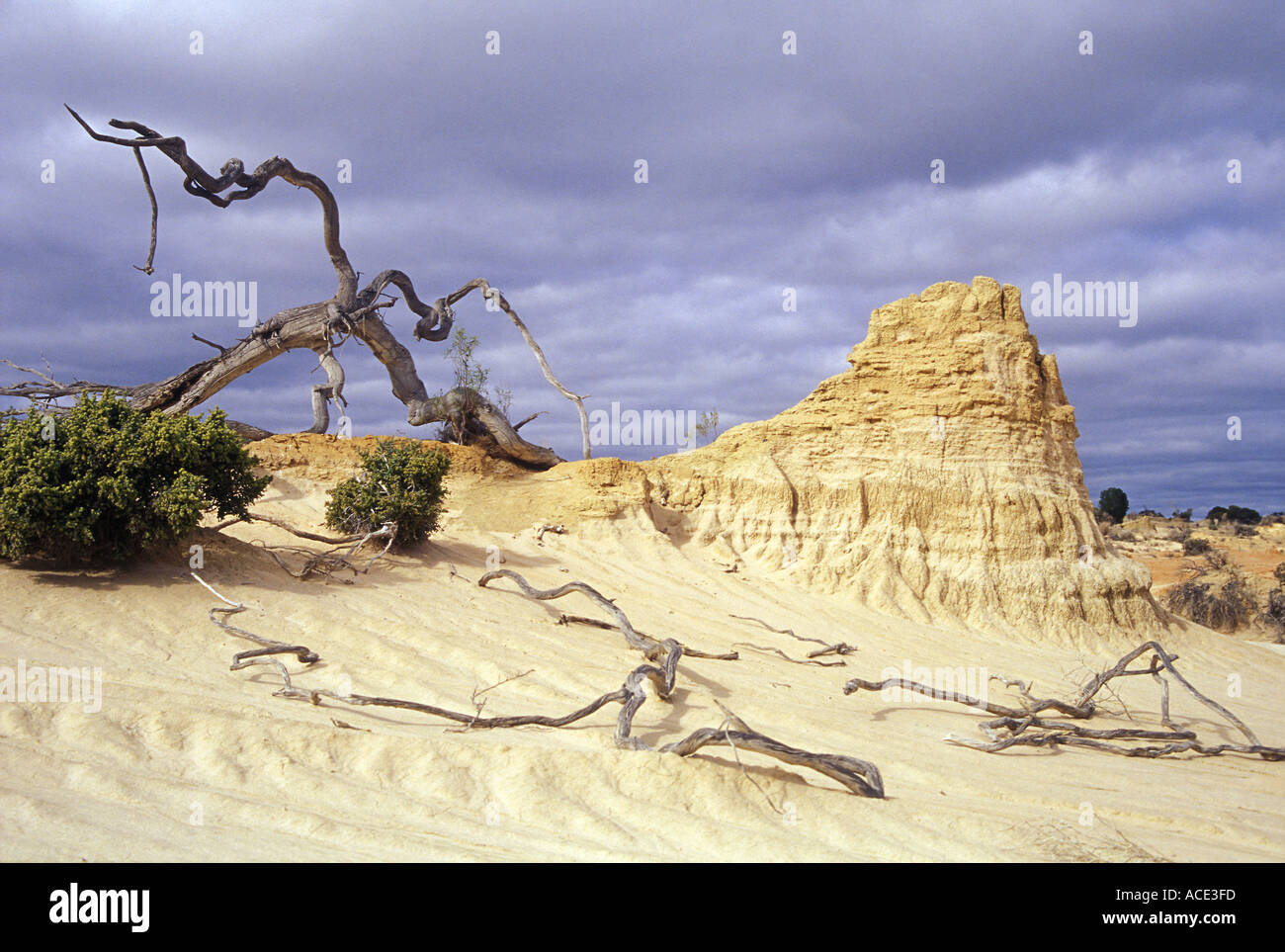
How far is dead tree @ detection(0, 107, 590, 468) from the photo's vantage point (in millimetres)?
13562

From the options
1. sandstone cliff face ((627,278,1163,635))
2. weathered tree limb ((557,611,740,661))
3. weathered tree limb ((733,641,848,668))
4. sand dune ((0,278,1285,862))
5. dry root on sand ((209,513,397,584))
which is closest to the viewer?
sand dune ((0,278,1285,862))

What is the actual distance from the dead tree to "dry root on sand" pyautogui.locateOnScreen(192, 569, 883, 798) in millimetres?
6897

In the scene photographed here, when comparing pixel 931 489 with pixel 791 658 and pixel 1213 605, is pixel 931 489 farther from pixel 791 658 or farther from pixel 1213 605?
pixel 1213 605

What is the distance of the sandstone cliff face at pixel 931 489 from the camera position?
14.5 meters

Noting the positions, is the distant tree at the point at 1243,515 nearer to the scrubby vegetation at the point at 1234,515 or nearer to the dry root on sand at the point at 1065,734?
the scrubby vegetation at the point at 1234,515

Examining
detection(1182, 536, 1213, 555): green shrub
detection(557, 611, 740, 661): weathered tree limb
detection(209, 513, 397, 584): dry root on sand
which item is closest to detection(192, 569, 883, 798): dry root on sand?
detection(557, 611, 740, 661): weathered tree limb

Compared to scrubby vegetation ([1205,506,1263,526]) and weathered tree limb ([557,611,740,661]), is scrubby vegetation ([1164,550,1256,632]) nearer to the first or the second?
weathered tree limb ([557,611,740,661])

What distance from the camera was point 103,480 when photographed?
889 centimetres

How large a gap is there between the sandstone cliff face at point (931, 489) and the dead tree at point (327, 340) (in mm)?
2675

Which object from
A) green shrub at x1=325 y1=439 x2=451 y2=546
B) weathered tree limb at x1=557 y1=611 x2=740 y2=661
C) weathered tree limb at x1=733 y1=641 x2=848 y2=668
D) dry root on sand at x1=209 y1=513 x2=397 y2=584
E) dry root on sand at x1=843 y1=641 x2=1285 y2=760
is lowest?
dry root on sand at x1=843 y1=641 x2=1285 y2=760

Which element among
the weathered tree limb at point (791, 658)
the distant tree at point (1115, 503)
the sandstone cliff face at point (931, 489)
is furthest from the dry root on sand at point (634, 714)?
the distant tree at point (1115, 503)

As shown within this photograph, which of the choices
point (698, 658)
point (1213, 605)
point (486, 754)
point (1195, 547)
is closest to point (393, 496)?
point (698, 658)

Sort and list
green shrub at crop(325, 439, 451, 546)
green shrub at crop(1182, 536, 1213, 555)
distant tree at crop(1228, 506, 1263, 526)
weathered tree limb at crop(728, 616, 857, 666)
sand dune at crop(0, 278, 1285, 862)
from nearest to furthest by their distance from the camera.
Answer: sand dune at crop(0, 278, 1285, 862) < weathered tree limb at crop(728, 616, 857, 666) < green shrub at crop(325, 439, 451, 546) < green shrub at crop(1182, 536, 1213, 555) < distant tree at crop(1228, 506, 1263, 526)

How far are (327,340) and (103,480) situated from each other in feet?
23.5
